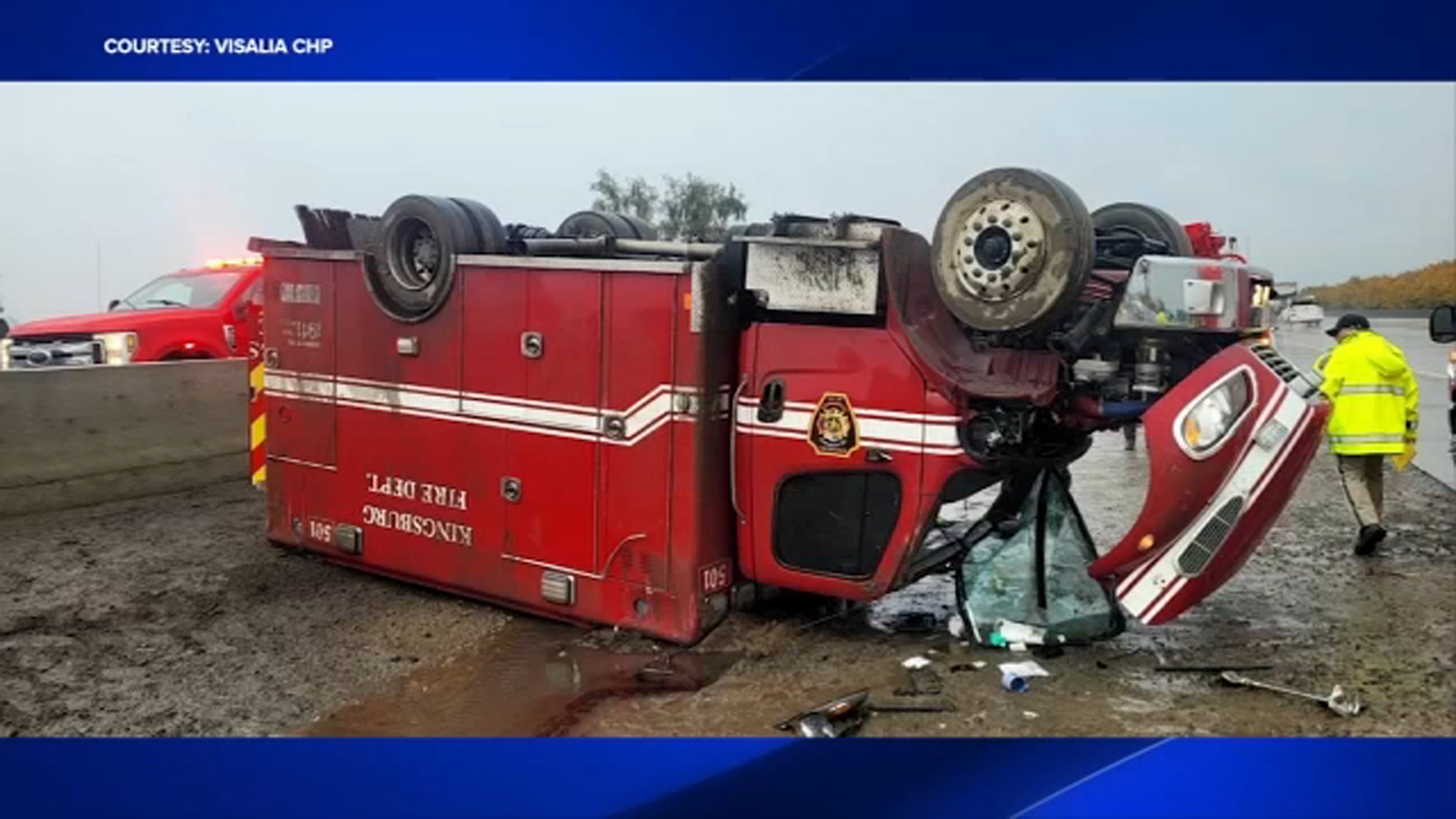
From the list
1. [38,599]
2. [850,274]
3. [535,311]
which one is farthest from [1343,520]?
[38,599]

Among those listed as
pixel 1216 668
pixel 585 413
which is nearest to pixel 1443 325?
pixel 1216 668

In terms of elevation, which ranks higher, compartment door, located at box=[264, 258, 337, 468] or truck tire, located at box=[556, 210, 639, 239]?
truck tire, located at box=[556, 210, 639, 239]

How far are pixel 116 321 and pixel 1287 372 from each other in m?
8.36

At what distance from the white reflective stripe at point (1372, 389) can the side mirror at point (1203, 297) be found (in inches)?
134

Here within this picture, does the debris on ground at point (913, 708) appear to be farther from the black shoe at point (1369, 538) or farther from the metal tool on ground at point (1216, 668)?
the black shoe at point (1369, 538)

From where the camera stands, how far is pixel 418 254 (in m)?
5.66

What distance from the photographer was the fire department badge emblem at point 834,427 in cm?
468

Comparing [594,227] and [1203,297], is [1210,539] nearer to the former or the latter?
[1203,297]

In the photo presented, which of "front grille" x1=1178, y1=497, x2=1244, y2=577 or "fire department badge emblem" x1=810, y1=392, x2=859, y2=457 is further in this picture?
"fire department badge emblem" x1=810, y1=392, x2=859, y2=457

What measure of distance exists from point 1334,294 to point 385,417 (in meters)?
4.37

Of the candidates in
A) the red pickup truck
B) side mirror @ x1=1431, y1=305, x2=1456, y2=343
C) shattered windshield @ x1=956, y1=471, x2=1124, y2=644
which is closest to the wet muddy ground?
shattered windshield @ x1=956, y1=471, x2=1124, y2=644

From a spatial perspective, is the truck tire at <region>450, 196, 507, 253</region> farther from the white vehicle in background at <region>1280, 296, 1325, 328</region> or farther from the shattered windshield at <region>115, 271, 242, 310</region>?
the shattered windshield at <region>115, 271, 242, 310</region>

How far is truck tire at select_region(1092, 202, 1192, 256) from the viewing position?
4.78 meters

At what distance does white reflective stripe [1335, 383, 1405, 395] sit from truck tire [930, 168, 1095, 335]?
12.3 feet
